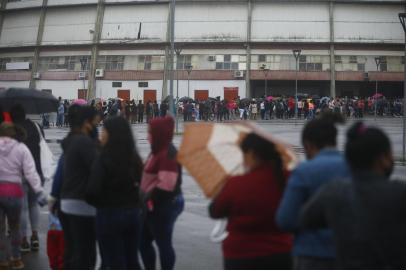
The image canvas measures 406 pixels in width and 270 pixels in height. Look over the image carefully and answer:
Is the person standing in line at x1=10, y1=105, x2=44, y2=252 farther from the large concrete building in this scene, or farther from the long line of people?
the large concrete building

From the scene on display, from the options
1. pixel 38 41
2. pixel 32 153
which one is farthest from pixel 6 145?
pixel 38 41

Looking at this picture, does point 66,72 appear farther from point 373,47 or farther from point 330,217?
point 330,217

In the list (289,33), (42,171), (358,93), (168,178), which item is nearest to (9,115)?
(42,171)

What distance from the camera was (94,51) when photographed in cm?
5991

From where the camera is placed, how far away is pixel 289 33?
5788 cm

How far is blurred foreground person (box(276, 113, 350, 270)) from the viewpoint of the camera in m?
3.71

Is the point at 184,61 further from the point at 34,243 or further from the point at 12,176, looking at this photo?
the point at 12,176

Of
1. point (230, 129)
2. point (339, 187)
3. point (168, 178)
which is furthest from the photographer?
point (168, 178)

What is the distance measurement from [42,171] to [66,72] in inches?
2150

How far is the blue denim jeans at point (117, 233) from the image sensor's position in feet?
17.2

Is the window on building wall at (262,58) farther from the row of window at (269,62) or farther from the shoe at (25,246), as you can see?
the shoe at (25,246)

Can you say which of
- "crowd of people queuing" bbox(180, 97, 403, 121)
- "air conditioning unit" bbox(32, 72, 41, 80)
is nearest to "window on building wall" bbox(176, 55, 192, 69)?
"crowd of people queuing" bbox(180, 97, 403, 121)

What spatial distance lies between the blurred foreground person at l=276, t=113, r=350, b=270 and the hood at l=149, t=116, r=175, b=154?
2041mm

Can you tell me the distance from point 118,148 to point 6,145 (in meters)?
2.04
